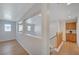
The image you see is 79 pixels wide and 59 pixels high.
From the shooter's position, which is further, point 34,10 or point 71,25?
point 34,10

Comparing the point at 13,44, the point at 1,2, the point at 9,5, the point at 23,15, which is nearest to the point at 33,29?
the point at 23,15

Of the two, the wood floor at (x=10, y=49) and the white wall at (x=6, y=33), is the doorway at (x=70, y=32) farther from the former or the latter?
the white wall at (x=6, y=33)

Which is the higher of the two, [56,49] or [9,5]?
[9,5]

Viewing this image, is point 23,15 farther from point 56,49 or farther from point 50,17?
point 56,49

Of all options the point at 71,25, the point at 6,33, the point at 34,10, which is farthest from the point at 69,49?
the point at 6,33

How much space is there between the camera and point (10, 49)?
174cm

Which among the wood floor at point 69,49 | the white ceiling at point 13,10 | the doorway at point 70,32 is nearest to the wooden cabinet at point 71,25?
the doorway at point 70,32

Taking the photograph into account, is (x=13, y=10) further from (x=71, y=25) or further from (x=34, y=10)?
(x=71, y=25)

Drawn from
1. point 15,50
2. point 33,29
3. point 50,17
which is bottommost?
point 15,50

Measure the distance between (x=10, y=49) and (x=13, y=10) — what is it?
→ 71 cm

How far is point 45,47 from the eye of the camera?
1716mm

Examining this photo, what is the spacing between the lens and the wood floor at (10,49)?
5.65ft

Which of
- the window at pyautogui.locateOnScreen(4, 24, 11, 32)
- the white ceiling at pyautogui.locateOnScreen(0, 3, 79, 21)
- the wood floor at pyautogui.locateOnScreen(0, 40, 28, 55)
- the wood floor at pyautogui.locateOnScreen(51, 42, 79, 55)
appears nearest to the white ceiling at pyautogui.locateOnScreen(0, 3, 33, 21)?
the white ceiling at pyautogui.locateOnScreen(0, 3, 79, 21)

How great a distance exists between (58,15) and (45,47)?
62 centimetres
